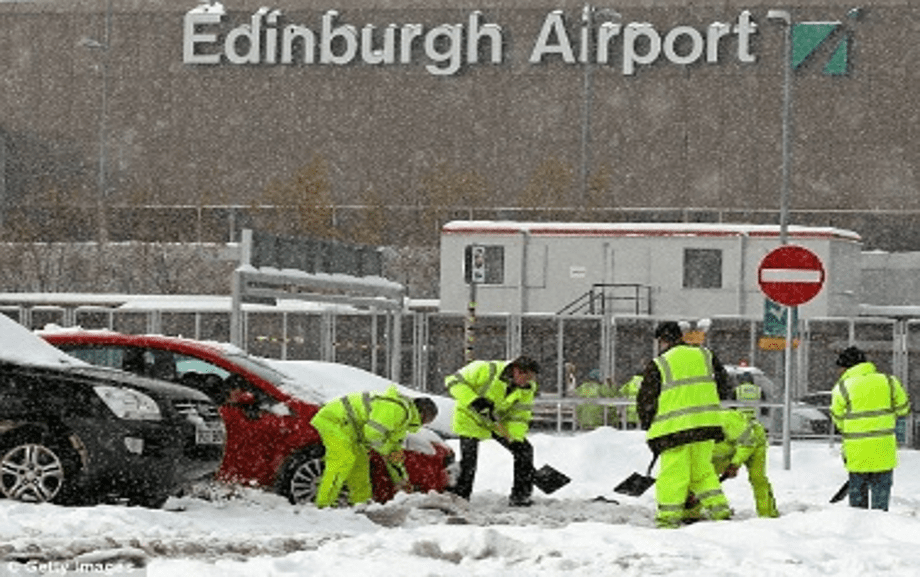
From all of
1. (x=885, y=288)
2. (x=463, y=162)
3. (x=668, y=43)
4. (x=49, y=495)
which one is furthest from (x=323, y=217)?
(x=49, y=495)

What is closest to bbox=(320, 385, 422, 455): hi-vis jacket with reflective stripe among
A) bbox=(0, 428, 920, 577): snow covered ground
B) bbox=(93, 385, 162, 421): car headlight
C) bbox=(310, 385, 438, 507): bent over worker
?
bbox=(310, 385, 438, 507): bent over worker

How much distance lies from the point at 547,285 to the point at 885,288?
10459 millimetres

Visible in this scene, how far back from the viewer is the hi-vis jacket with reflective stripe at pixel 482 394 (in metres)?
17.1

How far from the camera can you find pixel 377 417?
49.4 feet

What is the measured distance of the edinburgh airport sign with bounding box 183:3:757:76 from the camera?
215 ft

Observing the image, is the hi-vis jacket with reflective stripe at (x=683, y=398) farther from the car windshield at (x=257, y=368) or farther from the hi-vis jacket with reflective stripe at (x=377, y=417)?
the car windshield at (x=257, y=368)

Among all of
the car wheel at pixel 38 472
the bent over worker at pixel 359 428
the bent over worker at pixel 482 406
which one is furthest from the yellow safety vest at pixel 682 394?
the bent over worker at pixel 482 406

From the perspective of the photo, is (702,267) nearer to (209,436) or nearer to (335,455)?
(335,455)

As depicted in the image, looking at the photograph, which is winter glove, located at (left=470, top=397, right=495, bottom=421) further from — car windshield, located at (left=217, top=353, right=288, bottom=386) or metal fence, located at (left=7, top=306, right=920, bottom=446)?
metal fence, located at (left=7, top=306, right=920, bottom=446)

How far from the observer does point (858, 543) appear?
38.2 feet

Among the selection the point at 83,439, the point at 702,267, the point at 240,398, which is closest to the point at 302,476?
the point at 240,398

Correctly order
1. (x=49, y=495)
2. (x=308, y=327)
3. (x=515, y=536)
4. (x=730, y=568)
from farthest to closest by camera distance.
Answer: (x=308, y=327) < (x=49, y=495) < (x=515, y=536) < (x=730, y=568)

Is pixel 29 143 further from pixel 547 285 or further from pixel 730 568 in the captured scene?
pixel 730 568

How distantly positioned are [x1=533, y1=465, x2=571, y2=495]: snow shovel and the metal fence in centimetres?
1662
